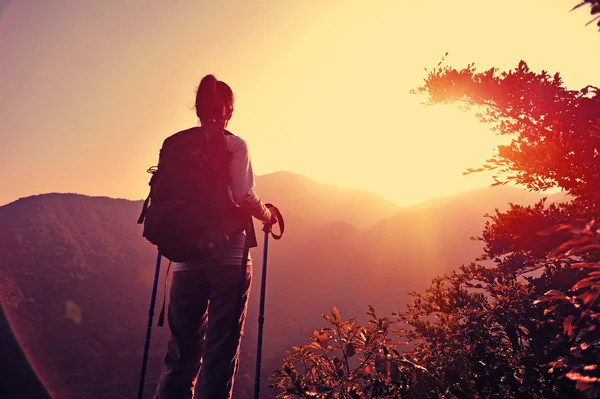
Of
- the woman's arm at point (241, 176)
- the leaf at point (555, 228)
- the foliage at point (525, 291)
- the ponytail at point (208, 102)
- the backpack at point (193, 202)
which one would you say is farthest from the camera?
the ponytail at point (208, 102)

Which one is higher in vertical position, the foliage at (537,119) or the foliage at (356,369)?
the foliage at (537,119)

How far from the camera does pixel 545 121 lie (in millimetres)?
5539

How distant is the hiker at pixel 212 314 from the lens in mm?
2512

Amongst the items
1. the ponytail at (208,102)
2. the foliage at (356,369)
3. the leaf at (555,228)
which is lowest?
the foliage at (356,369)

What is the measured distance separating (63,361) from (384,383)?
33.4 m

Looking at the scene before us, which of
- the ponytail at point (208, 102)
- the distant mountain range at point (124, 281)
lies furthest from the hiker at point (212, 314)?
the distant mountain range at point (124, 281)

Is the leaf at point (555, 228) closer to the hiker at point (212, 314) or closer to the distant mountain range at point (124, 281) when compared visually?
the distant mountain range at point (124, 281)

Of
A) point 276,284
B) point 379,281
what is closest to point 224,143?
point 276,284

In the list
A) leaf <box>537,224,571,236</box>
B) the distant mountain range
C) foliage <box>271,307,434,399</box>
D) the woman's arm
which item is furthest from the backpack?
leaf <box>537,224,571,236</box>

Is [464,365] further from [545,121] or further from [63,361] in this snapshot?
[63,361]

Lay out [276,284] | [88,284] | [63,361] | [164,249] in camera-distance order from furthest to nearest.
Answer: [276,284]
[88,284]
[63,361]
[164,249]

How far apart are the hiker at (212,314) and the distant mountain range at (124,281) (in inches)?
27.8

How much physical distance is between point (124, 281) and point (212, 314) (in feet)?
149

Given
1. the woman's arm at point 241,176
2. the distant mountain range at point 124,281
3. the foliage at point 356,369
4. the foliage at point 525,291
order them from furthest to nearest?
1. the distant mountain range at point 124,281
2. the woman's arm at point 241,176
3. the foliage at point 356,369
4. the foliage at point 525,291
